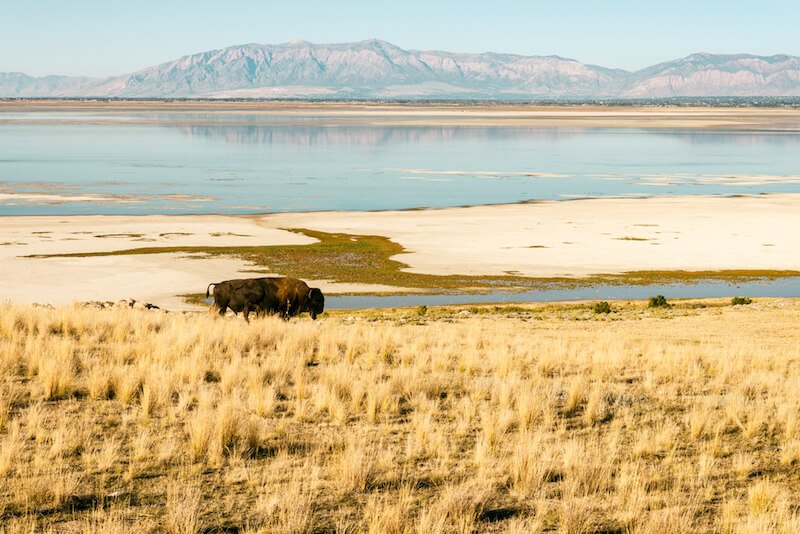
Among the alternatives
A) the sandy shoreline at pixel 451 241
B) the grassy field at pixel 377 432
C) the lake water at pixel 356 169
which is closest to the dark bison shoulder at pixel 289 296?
the grassy field at pixel 377 432

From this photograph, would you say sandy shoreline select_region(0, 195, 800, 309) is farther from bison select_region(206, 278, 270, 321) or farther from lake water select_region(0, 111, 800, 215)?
bison select_region(206, 278, 270, 321)

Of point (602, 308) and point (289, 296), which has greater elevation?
point (289, 296)

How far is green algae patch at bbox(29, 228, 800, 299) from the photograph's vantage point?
34.4m

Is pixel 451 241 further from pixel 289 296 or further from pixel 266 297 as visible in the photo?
pixel 266 297

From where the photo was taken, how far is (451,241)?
143 feet

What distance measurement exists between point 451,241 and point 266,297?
85.6 feet

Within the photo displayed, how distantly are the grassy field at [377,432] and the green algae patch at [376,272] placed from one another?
18319 mm

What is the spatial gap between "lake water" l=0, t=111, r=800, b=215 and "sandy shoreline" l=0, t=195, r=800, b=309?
532 centimetres

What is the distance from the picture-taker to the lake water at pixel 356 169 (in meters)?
58.7

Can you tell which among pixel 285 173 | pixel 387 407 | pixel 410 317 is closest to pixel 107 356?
pixel 387 407

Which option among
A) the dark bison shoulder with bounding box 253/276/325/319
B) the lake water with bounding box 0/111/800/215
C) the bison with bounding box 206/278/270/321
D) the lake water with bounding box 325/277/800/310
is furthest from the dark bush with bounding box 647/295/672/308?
the lake water with bounding box 0/111/800/215

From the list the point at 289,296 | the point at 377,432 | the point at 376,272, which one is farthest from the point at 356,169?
the point at 377,432

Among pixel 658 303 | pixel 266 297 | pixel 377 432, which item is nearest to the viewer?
pixel 377 432

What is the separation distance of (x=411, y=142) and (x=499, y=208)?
62.3 metres
